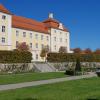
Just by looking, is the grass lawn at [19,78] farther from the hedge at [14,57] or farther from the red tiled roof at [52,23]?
the red tiled roof at [52,23]

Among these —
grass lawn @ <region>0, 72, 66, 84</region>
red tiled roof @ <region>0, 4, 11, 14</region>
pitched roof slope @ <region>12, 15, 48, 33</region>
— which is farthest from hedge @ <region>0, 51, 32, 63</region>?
pitched roof slope @ <region>12, 15, 48, 33</region>

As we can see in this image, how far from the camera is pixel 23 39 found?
7425 centimetres

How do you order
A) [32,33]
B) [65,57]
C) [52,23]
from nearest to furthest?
[65,57]
[32,33]
[52,23]

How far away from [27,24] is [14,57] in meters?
35.6

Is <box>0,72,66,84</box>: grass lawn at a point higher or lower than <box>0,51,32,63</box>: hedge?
lower

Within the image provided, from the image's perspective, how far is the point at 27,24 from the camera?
7800 centimetres

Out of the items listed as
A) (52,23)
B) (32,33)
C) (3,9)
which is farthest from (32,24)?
(3,9)

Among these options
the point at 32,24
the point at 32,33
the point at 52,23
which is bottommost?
the point at 32,33

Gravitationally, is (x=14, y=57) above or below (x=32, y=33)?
below

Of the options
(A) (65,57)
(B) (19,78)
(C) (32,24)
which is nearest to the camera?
(B) (19,78)

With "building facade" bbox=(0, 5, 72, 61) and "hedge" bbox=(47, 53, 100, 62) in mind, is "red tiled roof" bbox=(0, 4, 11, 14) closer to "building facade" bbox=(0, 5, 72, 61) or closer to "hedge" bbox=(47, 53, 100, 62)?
"building facade" bbox=(0, 5, 72, 61)

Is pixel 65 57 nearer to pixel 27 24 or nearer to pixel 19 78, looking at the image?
pixel 27 24

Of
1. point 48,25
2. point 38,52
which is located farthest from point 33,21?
point 38,52

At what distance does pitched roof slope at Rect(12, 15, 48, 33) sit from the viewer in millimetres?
73325
